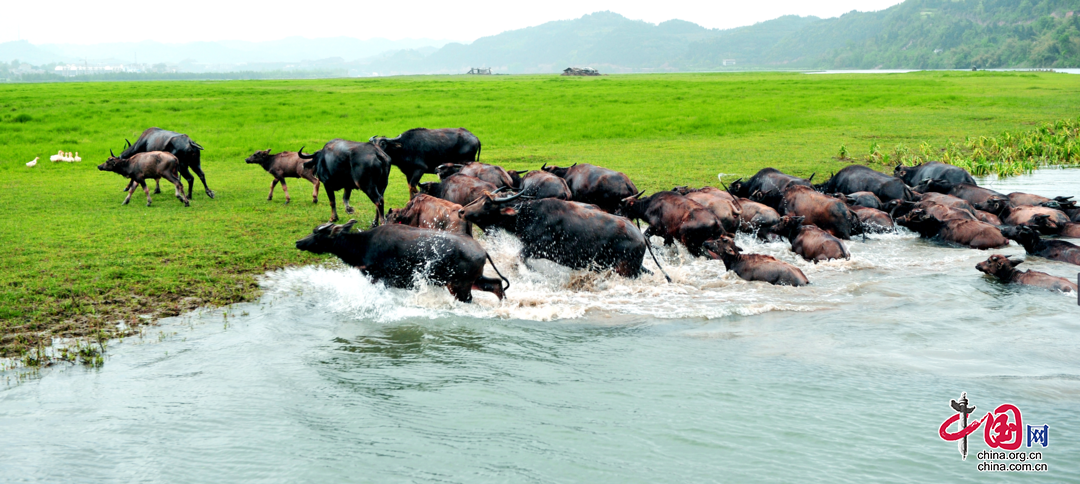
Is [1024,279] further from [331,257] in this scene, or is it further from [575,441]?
[331,257]

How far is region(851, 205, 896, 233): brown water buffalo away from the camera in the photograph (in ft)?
39.7

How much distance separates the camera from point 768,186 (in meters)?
13.3

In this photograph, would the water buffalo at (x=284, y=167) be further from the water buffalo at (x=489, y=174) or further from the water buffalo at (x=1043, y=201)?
the water buffalo at (x=1043, y=201)

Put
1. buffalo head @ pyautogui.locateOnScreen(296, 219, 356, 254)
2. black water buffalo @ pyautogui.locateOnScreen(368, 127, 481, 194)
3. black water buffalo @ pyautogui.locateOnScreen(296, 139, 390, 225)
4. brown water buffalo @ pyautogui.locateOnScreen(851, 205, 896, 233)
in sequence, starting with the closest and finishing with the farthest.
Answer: buffalo head @ pyautogui.locateOnScreen(296, 219, 356, 254) < brown water buffalo @ pyautogui.locateOnScreen(851, 205, 896, 233) < black water buffalo @ pyautogui.locateOnScreen(296, 139, 390, 225) < black water buffalo @ pyautogui.locateOnScreen(368, 127, 481, 194)

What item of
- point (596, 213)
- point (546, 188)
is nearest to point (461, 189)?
point (546, 188)

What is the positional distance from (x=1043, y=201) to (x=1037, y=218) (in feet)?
5.09

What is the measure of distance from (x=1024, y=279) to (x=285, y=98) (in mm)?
34024

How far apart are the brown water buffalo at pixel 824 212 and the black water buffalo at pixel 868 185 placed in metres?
2.19

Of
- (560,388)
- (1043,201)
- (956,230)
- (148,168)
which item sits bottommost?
(560,388)

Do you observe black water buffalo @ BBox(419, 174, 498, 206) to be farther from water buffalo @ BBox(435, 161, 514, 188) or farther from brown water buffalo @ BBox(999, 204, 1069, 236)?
brown water buffalo @ BBox(999, 204, 1069, 236)

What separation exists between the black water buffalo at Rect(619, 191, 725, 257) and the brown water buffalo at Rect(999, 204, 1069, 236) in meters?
5.06

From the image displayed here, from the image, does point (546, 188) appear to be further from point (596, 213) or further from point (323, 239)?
point (323, 239)

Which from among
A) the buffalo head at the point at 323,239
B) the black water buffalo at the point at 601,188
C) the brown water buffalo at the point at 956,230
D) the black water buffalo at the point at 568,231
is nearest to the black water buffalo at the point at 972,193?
the brown water buffalo at the point at 956,230

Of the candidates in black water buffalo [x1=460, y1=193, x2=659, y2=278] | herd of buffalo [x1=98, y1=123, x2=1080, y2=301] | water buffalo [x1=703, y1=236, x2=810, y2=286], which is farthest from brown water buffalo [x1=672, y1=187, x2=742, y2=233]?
black water buffalo [x1=460, y1=193, x2=659, y2=278]
